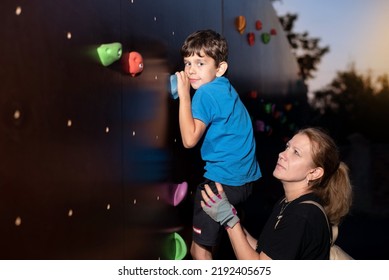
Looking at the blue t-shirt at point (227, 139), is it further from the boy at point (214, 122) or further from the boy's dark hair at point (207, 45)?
the boy's dark hair at point (207, 45)

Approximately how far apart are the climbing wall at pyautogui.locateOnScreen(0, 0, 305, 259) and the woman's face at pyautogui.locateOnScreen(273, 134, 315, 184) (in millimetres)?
630

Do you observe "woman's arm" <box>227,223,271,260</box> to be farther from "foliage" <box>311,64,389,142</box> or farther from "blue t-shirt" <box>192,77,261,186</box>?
"foliage" <box>311,64,389,142</box>

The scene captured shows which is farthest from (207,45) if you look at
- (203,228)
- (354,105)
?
(354,105)

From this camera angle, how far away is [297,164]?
2.24 metres

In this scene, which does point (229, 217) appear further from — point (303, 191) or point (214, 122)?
point (214, 122)

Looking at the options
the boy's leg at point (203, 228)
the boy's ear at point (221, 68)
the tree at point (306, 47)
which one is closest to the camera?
the boy's ear at point (221, 68)

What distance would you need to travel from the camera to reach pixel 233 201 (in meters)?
2.50

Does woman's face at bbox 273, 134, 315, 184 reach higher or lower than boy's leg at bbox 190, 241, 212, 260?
higher

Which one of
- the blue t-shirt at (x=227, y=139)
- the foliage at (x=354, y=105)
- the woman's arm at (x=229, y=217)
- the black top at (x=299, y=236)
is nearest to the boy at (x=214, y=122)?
the blue t-shirt at (x=227, y=139)

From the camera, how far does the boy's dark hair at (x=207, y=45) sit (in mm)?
2293

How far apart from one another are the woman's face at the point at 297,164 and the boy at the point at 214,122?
27cm

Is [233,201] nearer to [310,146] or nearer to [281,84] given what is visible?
[310,146]

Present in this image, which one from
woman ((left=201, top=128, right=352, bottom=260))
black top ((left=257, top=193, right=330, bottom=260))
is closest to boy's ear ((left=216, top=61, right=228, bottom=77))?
woman ((left=201, top=128, right=352, bottom=260))

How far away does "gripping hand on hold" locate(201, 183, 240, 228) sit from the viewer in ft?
7.34
